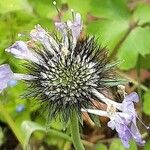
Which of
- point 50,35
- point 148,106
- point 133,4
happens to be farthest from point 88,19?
point 50,35

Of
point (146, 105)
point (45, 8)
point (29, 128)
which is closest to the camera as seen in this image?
point (29, 128)

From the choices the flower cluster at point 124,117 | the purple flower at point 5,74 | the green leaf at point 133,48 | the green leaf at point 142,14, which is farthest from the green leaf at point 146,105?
the purple flower at point 5,74

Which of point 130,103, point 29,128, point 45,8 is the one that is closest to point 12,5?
point 45,8

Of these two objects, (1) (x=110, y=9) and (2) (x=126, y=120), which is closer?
(2) (x=126, y=120)

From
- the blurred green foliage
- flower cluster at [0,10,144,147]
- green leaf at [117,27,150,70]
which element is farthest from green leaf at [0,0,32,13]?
flower cluster at [0,10,144,147]

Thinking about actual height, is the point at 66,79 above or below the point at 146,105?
above

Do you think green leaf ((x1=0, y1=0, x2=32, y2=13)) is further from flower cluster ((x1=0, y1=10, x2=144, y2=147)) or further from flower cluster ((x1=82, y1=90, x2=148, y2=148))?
flower cluster ((x1=82, y1=90, x2=148, y2=148))

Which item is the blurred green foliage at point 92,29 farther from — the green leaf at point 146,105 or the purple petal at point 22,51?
the purple petal at point 22,51

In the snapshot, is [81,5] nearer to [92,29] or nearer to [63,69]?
[92,29]
